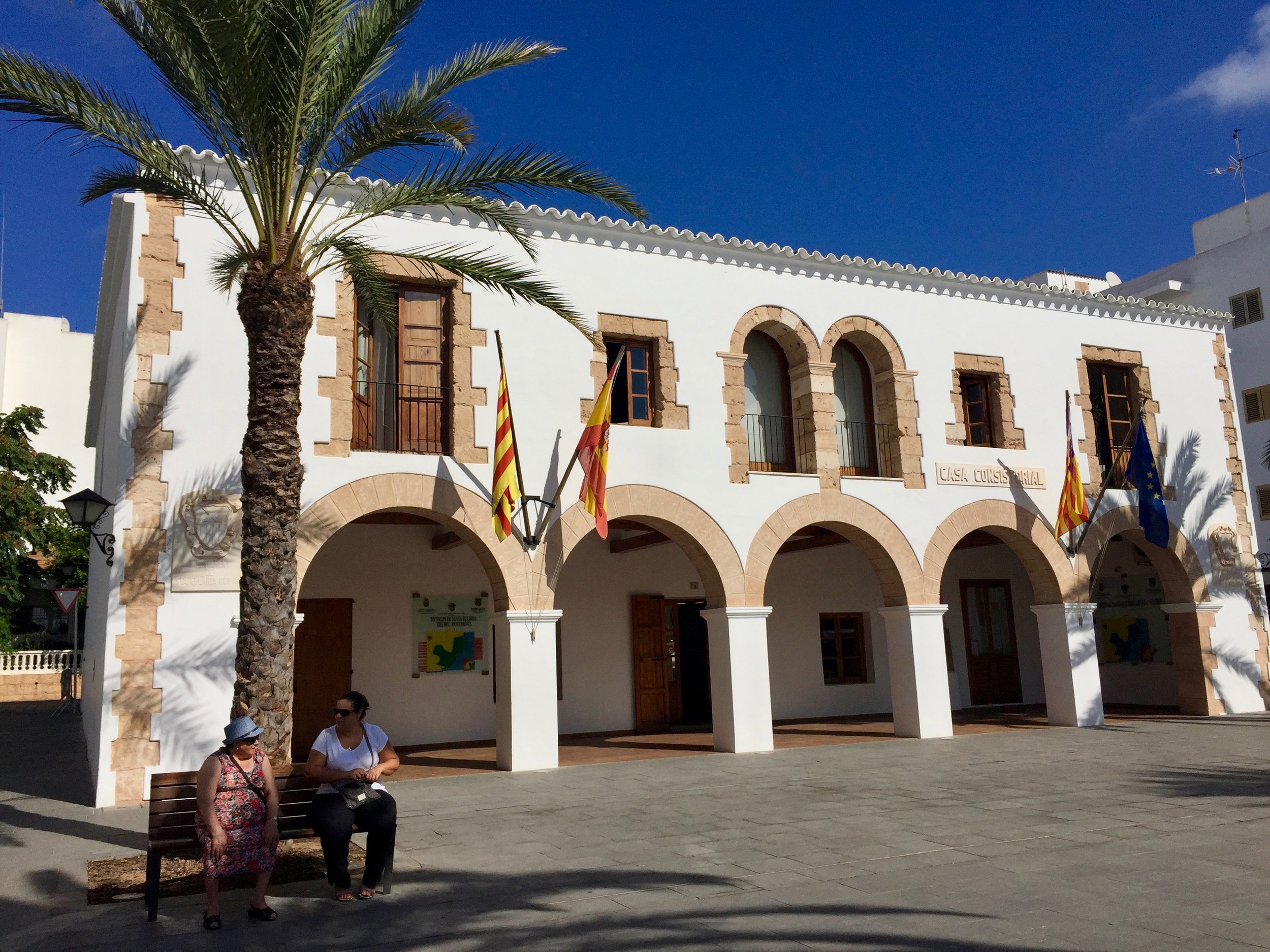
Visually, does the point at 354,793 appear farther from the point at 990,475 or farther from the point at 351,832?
the point at 990,475

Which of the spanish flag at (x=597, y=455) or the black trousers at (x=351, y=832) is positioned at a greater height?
the spanish flag at (x=597, y=455)

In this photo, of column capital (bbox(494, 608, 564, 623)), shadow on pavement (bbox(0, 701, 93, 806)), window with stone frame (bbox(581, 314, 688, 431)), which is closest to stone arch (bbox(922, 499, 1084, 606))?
window with stone frame (bbox(581, 314, 688, 431))

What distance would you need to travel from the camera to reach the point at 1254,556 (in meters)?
15.9

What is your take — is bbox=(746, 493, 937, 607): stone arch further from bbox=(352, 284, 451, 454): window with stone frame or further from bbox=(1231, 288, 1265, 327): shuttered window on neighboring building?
bbox=(1231, 288, 1265, 327): shuttered window on neighboring building

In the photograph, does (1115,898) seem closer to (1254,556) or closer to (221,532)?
(221,532)

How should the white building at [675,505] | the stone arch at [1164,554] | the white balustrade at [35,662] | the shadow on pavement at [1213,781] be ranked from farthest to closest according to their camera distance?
the white balustrade at [35,662], the stone arch at [1164,554], the white building at [675,505], the shadow on pavement at [1213,781]

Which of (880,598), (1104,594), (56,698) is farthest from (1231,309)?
(56,698)

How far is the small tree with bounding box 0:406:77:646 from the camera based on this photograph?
24172 millimetres

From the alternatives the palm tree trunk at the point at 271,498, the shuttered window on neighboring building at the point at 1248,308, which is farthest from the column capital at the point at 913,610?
the shuttered window on neighboring building at the point at 1248,308

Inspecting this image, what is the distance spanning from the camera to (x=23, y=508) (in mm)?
24281

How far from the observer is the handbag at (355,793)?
5871 millimetres

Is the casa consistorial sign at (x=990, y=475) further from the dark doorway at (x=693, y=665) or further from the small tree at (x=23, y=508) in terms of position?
the small tree at (x=23, y=508)

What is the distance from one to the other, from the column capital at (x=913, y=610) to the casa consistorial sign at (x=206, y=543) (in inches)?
314

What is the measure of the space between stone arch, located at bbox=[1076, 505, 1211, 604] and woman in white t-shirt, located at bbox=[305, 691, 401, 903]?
1172 cm
